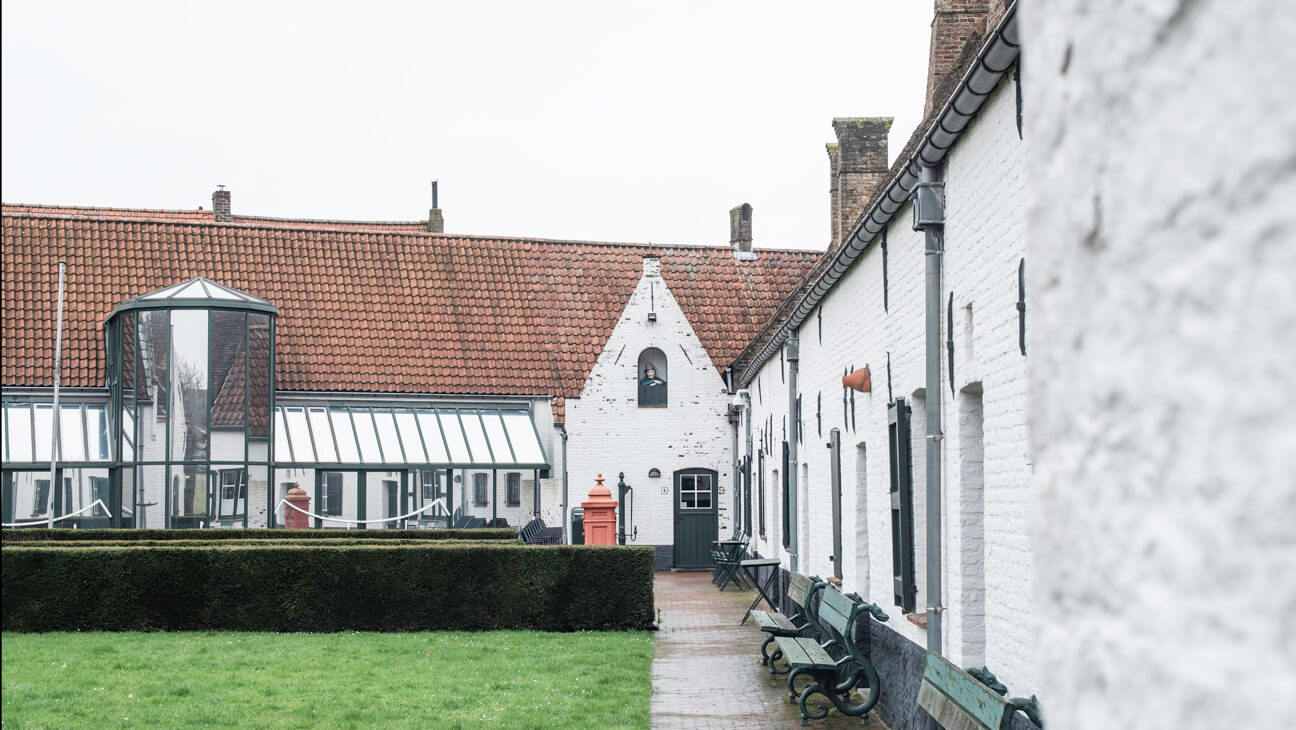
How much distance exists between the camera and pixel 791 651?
11430 mm

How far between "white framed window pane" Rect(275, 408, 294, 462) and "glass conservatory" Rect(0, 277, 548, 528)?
37mm

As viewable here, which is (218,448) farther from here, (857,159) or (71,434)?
(857,159)

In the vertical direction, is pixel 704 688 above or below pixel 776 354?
below

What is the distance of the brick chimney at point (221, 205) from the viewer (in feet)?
121

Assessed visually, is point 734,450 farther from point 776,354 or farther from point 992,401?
point 992,401

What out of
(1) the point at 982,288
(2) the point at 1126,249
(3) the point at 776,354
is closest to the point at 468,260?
(3) the point at 776,354

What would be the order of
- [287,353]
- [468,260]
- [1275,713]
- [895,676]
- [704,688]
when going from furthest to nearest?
[468,260] < [287,353] < [704,688] < [895,676] < [1275,713]

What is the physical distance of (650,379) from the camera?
98.0ft

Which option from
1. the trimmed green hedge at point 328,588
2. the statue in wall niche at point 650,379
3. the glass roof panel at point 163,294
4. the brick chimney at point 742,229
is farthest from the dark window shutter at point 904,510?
the brick chimney at point 742,229

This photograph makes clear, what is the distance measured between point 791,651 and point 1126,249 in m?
10.9

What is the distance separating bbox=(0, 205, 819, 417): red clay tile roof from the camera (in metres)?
27.9

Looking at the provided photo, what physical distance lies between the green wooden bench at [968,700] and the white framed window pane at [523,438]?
19.6 m

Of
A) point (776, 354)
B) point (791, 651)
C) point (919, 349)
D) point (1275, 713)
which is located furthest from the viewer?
point (776, 354)

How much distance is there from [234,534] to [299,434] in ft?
17.4
